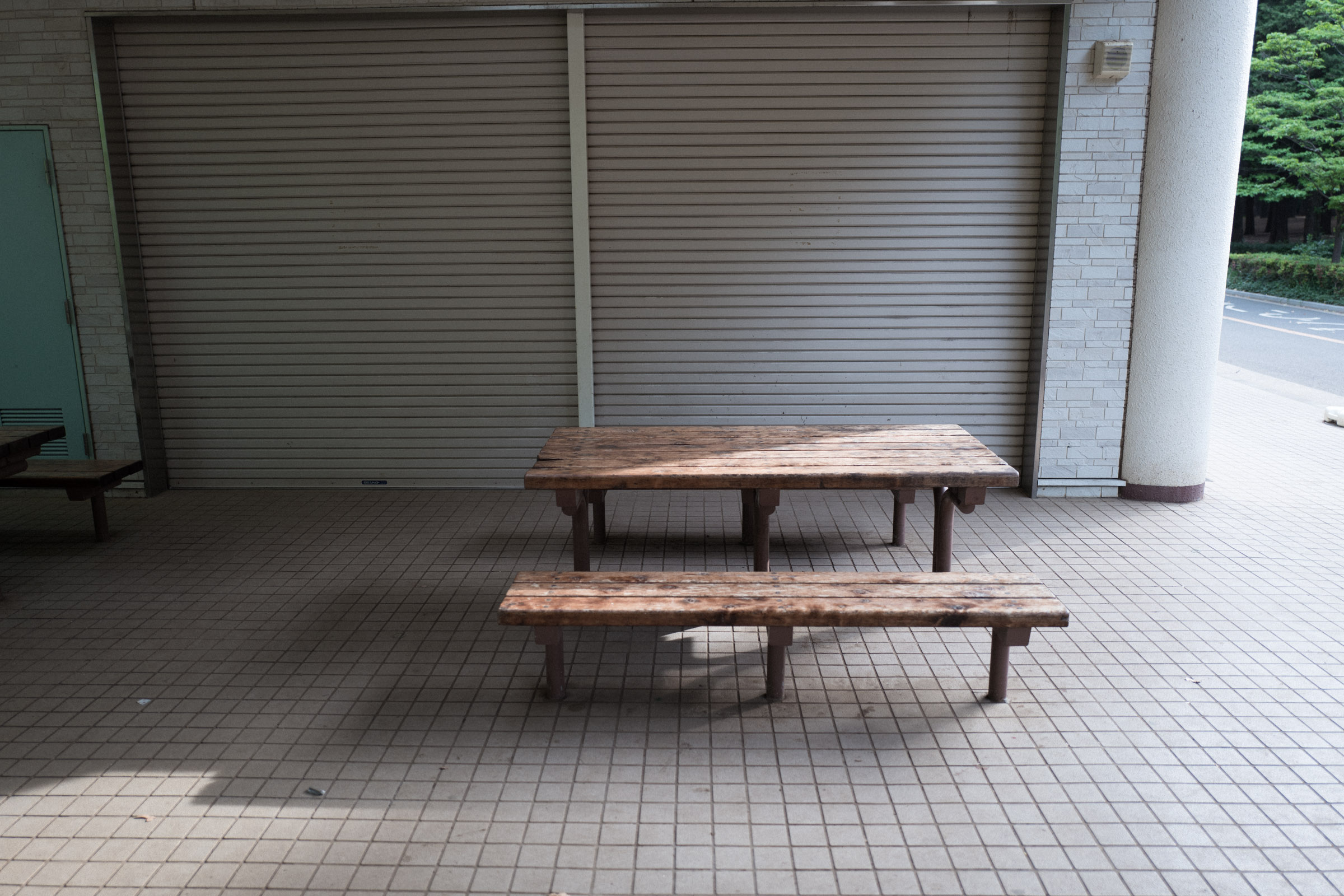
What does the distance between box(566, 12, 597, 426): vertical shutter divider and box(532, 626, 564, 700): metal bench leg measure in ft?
10.8

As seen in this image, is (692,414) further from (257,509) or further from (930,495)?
(257,509)

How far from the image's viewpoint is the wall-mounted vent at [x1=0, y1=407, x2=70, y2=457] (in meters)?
6.91

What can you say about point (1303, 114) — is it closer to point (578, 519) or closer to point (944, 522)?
point (944, 522)

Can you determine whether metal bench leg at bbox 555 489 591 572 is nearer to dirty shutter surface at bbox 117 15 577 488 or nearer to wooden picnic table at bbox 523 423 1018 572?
wooden picnic table at bbox 523 423 1018 572

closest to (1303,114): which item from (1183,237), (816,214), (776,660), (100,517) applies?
(1183,237)

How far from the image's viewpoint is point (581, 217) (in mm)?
6684

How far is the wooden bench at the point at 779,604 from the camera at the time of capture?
340 cm

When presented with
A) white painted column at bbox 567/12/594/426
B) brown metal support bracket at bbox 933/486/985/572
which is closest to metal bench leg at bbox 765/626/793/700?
brown metal support bracket at bbox 933/486/985/572

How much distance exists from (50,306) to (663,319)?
4307 mm

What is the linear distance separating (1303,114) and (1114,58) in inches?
911

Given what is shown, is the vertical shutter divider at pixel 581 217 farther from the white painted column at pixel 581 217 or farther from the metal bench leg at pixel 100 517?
the metal bench leg at pixel 100 517

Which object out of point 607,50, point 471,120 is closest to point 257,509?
point 471,120

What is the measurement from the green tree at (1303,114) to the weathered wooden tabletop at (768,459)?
22970 millimetres

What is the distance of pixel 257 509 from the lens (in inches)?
261
